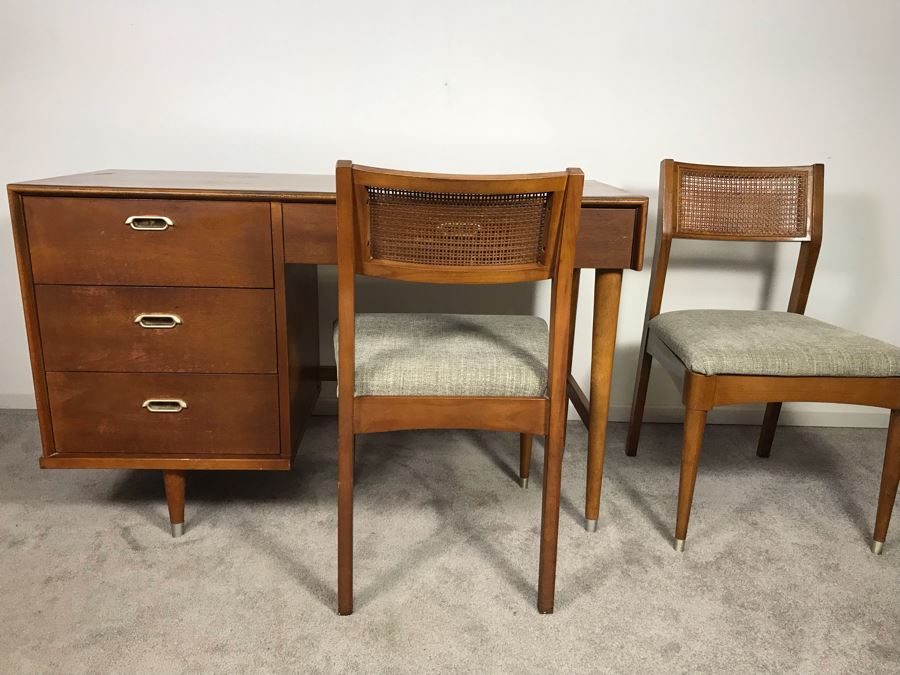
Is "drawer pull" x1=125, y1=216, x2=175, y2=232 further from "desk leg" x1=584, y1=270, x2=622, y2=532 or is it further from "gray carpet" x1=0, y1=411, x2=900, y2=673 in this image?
"desk leg" x1=584, y1=270, x2=622, y2=532

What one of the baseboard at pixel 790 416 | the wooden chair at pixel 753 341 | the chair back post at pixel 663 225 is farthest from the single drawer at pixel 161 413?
the baseboard at pixel 790 416

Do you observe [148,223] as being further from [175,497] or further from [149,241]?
[175,497]

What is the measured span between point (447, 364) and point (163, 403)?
72cm

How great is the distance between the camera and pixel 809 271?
203 cm

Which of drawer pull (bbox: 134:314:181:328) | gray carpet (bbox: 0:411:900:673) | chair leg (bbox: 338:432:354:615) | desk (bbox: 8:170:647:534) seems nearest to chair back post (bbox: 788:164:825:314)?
gray carpet (bbox: 0:411:900:673)

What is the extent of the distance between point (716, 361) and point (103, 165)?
1987 mm

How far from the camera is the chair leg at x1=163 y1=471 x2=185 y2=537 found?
164cm

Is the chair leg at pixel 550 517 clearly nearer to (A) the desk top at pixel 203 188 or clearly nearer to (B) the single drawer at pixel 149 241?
(A) the desk top at pixel 203 188

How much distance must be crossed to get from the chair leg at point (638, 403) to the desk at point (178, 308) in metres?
0.50

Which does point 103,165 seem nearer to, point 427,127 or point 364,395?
point 427,127

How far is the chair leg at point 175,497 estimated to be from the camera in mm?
1640

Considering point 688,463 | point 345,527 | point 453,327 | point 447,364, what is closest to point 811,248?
point 688,463

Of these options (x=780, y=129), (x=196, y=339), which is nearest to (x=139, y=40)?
(x=196, y=339)

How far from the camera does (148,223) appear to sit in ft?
4.79
